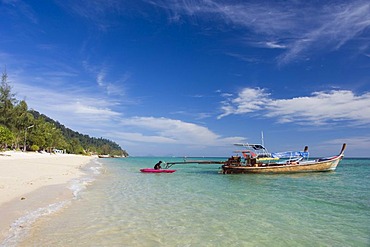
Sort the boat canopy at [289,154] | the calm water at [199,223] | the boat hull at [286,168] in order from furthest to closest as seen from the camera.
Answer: the boat canopy at [289,154]
the boat hull at [286,168]
the calm water at [199,223]

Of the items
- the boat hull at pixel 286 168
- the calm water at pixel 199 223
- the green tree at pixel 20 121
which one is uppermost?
the green tree at pixel 20 121

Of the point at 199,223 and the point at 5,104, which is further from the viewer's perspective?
the point at 5,104

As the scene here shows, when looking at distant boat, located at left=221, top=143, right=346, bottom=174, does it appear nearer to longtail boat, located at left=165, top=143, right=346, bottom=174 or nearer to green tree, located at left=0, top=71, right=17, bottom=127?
longtail boat, located at left=165, top=143, right=346, bottom=174

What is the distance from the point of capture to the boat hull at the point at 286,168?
3422 cm

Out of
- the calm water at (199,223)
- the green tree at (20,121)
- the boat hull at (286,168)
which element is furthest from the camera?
the green tree at (20,121)

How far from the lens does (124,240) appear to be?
750cm

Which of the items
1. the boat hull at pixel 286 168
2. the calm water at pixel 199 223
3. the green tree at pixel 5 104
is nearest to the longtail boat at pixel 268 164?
the boat hull at pixel 286 168

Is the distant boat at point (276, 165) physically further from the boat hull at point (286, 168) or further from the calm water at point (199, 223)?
the calm water at point (199, 223)

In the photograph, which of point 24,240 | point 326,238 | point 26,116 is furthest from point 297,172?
point 26,116

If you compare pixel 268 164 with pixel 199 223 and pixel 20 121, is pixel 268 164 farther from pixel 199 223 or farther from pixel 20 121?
pixel 20 121

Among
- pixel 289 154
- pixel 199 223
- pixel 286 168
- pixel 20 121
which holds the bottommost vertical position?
pixel 199 223

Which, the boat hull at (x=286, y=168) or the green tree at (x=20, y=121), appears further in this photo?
the green tree at (x=20, y=121)

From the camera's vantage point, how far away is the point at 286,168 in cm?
3509

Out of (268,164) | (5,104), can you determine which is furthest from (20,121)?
(268,164)
